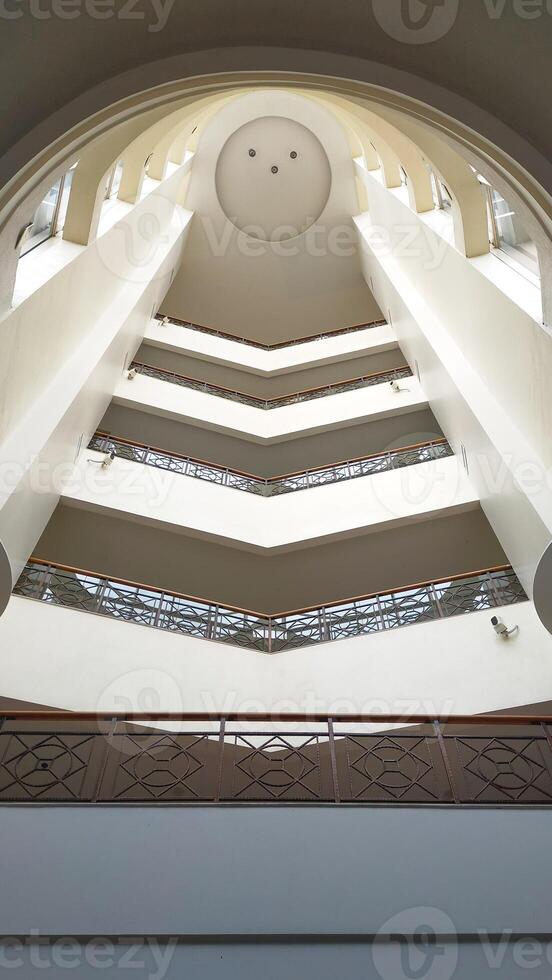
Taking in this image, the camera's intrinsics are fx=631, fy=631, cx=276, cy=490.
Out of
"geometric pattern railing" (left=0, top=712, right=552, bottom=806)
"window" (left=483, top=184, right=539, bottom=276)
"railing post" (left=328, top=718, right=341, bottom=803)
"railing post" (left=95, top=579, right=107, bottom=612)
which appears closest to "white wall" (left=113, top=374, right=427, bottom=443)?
"window" (left=483, top=184, right=539, bottom=276)

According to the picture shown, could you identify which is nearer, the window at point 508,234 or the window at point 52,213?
the window at point 508,234

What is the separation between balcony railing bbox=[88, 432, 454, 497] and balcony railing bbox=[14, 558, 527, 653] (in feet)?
7.49

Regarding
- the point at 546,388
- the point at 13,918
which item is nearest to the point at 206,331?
the point at 546,388

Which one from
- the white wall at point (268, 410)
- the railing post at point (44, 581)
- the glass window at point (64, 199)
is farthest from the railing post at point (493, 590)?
the glass window at point (64, 199)

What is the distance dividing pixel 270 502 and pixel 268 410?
10.1 feet

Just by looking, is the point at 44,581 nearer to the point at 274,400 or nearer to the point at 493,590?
the point at 493,590

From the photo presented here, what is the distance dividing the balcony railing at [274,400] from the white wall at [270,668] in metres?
6.23

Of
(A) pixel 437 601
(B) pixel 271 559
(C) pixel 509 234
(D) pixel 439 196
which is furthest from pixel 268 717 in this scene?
(D) pixel 439 196

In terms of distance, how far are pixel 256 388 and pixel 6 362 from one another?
8.78m

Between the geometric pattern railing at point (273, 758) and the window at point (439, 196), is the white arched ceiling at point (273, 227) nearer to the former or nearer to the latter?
the window at point (439, 196)

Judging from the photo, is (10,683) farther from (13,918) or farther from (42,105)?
(42,105)

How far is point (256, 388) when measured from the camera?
14250mm

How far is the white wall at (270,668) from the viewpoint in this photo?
633 centimetres

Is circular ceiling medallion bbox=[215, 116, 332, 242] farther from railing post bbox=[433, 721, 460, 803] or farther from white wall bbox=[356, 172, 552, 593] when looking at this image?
railing post bbox=[433, 721, 460, 803]
